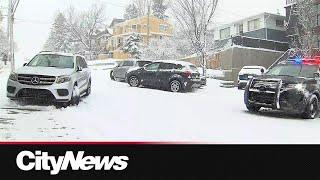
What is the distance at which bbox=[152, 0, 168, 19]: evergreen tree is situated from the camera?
153 inches

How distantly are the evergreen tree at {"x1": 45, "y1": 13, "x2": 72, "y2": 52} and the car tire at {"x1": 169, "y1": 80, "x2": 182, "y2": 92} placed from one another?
6.34 ft

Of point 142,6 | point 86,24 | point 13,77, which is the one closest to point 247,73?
point 142,6

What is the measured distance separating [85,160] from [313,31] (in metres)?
3.44

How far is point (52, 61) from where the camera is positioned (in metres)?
3.87

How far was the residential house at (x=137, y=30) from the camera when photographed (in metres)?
3.69

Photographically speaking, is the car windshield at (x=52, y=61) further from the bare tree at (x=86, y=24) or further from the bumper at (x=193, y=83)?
the bumper at (x=193, y=83)

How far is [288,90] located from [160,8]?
1.53m

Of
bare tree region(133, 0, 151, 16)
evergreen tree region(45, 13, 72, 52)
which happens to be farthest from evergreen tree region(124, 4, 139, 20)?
evergreen tree region(45, 13, 72, 52)

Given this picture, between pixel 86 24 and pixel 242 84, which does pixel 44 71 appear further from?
pixel 242 84

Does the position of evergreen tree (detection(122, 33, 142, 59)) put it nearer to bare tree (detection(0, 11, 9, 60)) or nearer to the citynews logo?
bare tree (detection(0, 11, 9, 60))

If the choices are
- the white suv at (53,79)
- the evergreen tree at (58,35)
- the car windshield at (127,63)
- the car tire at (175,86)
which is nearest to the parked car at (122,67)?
the car windshield at (127,63)

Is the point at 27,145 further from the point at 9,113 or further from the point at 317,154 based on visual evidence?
the point at 317,154

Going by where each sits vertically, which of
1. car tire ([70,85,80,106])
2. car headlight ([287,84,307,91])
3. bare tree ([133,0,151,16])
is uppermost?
bare tree ([133,0,151,16])

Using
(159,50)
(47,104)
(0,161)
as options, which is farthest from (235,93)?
(0,161)
